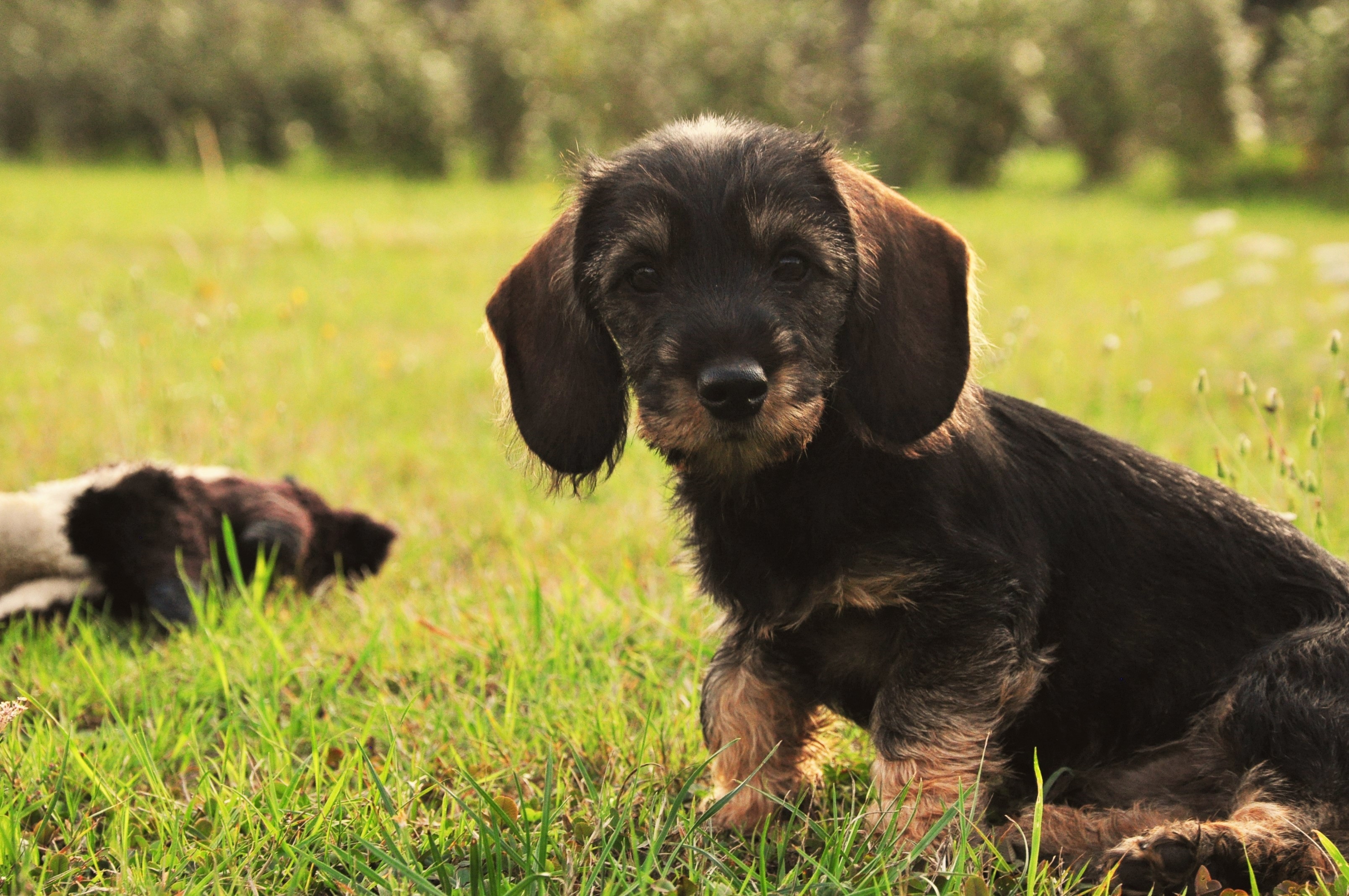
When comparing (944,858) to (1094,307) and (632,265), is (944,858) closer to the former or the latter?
(632,265)

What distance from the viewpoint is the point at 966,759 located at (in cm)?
235

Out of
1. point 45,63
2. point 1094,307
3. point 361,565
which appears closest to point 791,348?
point 361,565

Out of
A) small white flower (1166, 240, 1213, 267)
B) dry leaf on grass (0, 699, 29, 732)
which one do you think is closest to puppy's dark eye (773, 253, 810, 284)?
dry leaf on grass (0, 699, 29, 732)

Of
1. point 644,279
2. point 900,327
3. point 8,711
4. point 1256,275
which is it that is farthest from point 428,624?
point 1256,275

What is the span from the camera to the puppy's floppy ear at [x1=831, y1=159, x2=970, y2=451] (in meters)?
2.41

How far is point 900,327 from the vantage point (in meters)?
2.48

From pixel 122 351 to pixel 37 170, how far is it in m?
18.3

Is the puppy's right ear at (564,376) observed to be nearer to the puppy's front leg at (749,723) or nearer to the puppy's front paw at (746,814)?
the puppy's front leg at (749,723)

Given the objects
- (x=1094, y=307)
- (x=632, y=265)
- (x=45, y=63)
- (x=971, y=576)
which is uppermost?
(x=45, y=63)

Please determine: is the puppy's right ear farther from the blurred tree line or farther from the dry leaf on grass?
the blurred tree line

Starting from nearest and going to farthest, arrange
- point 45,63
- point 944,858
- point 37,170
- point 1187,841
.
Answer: point 1187,841
point 944,858
point 37,170
point 45,63

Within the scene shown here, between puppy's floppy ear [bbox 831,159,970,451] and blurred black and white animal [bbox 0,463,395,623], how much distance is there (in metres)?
2.32

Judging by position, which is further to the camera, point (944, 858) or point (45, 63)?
point (45, 63)

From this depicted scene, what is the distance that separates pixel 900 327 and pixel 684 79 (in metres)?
18.5
